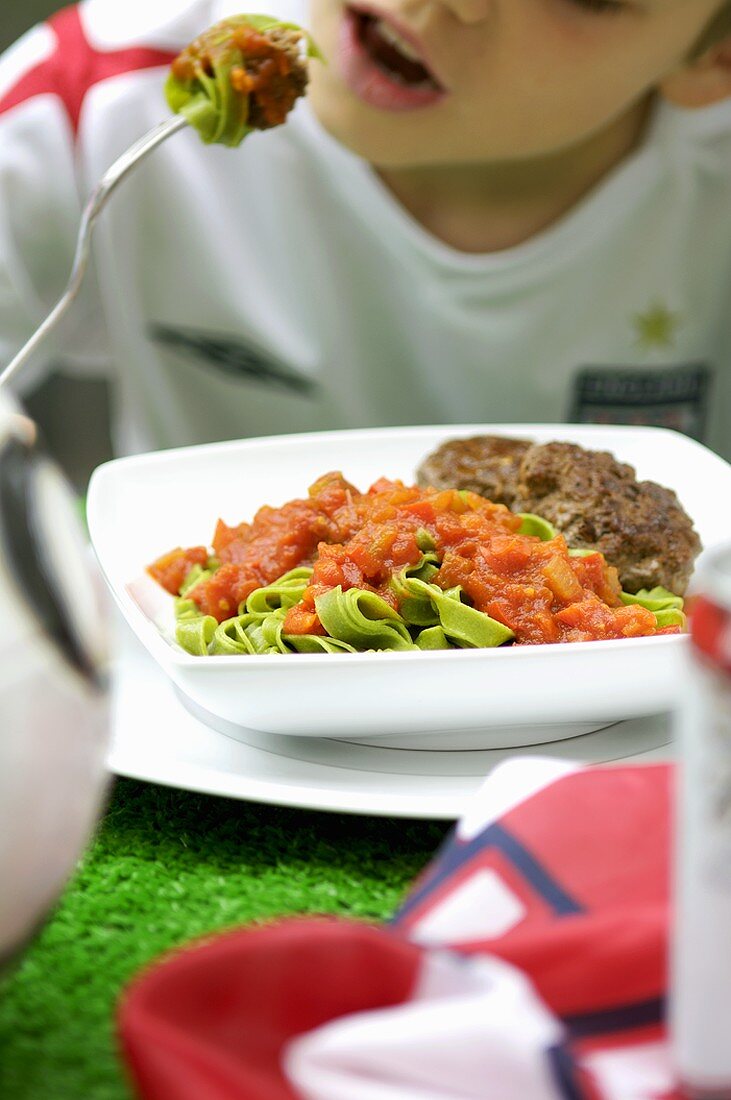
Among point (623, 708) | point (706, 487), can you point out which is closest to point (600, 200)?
point (706, 487)

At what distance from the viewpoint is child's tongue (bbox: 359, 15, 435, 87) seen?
6.67 ft

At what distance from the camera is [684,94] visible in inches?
91.4

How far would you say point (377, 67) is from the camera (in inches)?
80.4

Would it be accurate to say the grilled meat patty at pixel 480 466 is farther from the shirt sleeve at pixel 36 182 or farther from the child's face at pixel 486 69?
the shirt sleeve at pixel 36 182

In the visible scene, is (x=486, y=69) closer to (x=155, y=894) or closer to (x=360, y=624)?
(x=360, y=624)

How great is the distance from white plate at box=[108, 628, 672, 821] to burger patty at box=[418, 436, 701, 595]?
0.82ft

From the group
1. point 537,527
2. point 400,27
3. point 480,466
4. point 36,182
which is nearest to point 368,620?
point 537,527

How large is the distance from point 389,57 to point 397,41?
0.31 ft

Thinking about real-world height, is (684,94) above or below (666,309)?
above

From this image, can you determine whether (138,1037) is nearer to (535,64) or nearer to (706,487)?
(706,487)

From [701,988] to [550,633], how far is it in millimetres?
652

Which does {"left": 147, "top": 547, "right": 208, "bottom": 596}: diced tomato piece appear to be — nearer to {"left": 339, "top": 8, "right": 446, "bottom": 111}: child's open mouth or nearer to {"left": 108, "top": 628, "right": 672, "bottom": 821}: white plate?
{"left": 108, "top": 628, "right": 672, "bottom": 821}: white plate

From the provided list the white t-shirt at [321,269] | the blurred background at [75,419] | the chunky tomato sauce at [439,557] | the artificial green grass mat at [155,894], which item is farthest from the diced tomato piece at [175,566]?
the blurred background at [75,419]

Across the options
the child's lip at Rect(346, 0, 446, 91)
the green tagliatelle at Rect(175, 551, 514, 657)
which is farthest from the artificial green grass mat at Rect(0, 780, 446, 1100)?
the child's lip at Rect(346, 0, 446, 91)
